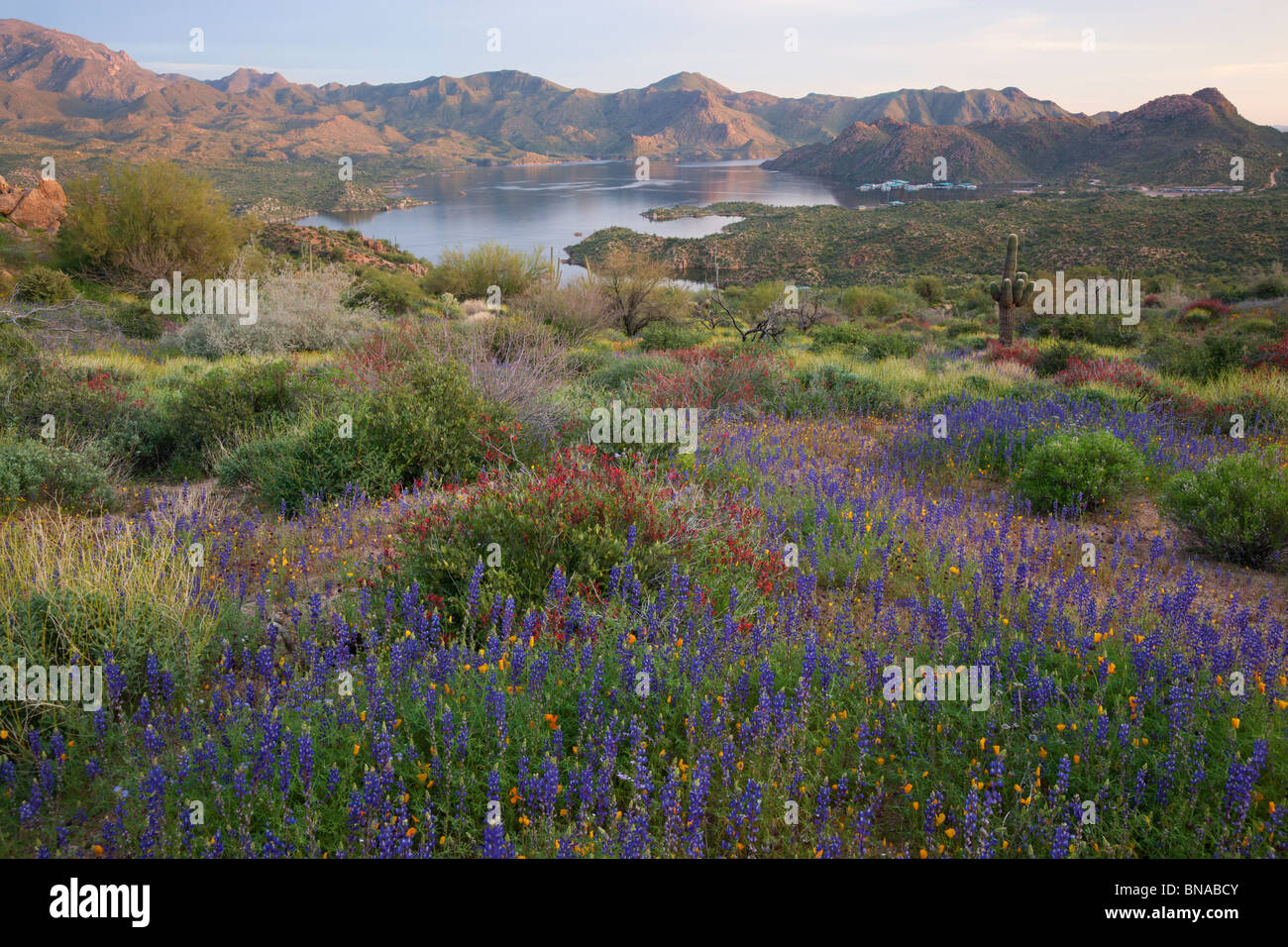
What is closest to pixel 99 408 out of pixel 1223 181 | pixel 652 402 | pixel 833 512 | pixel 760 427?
pixel 652 402

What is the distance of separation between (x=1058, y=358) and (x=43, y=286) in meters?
26.9

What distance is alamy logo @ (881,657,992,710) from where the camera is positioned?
3.11m

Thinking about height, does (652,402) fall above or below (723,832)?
above

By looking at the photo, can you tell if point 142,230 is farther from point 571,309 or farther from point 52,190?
point 571,309

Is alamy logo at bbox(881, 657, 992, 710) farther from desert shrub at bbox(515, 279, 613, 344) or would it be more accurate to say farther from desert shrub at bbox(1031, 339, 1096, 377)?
desert shrub at bbox(515, 279, 613, 344)

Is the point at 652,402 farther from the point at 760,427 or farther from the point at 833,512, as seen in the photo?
the point at 833,512

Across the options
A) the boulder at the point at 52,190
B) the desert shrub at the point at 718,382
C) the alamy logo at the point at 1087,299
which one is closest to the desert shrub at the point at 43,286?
the boulder at the point at 52,190

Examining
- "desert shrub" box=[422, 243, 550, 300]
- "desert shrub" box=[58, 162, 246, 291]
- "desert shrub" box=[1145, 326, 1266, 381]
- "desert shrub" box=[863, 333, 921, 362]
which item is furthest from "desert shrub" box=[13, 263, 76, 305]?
"desert shrub" box=[1145, 326, 1266, 381]

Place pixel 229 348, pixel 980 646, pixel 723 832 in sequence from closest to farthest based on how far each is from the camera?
pixel 723 832, pixel 980 646, pixel 229 348

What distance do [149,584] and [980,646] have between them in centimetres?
402

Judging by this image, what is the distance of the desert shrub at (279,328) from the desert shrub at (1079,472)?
11.9 meters

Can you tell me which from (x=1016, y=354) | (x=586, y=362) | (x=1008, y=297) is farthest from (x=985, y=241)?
(x=586, y=362)

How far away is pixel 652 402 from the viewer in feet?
28.4

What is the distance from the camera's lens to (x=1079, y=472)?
613cm
